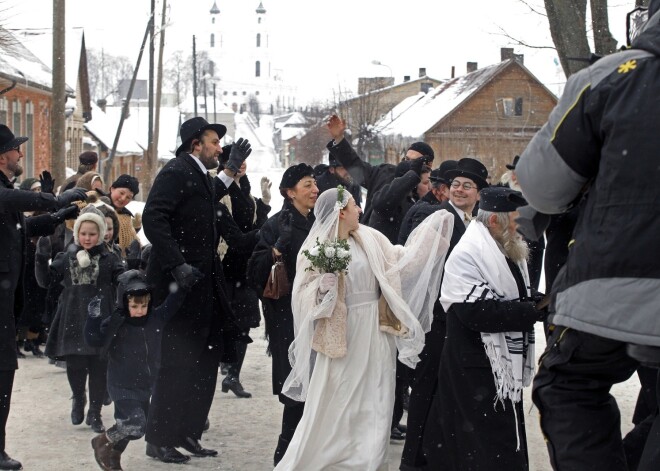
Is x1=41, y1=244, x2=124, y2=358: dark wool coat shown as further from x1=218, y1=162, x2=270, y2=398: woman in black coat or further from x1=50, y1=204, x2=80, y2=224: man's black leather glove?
x1=50, y1=204, x2=80, y2=224: man's black leather glove

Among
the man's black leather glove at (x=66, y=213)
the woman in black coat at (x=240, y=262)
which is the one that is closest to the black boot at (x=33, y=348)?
Result: the woman in black coat at (x=240, y=262)

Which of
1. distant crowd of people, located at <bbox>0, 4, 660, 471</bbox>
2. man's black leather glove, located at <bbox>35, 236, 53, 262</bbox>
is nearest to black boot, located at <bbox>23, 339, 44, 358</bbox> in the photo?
man's black leather glove, located at <bbox>35, 236, 53, 262</bbox>

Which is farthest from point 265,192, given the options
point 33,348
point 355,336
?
point 355,336

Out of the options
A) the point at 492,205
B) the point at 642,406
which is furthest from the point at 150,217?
the point at 642,406

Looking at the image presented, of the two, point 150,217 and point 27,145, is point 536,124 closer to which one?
point 27,145

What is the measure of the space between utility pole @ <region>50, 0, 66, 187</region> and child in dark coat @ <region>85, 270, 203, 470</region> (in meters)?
9.57

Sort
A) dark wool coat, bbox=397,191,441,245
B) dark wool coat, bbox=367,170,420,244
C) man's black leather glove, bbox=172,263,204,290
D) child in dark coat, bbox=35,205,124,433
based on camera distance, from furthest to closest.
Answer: dark wool coat, bbox=367,170,420,244
child in dark coat, bbox=35,205,124,433
dark wool coat, bbox=397,191,441,245
man's black leather glove, bbox=172,263,204,290

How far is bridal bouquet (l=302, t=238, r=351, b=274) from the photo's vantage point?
20.9ft

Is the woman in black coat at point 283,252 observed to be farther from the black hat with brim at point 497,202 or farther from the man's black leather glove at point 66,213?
the black hat with brim at point 497,202

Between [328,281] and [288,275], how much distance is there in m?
0.86

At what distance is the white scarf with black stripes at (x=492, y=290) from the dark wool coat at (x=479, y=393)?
0.06 metres

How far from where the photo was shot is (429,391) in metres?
6.83

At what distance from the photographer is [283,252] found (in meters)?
7.19

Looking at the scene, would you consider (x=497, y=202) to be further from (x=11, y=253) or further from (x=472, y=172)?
(x=11, y=253)
